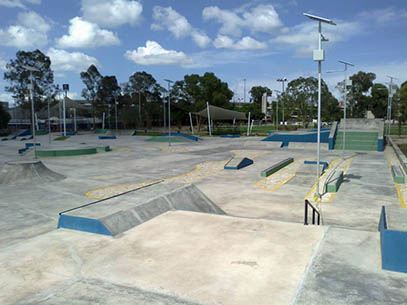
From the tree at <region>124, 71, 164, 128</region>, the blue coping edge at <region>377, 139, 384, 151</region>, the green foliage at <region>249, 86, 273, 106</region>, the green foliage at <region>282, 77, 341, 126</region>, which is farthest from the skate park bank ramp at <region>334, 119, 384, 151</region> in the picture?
the green foliage at <region>249, 86, 273, 106</region>

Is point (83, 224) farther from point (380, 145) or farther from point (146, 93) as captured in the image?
point (146, 93)

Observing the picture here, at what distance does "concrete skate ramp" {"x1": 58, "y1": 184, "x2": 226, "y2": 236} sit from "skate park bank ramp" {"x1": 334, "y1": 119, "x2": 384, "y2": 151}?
22.7m

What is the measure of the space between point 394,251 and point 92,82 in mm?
83204

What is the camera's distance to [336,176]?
604 inches

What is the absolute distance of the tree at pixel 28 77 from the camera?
68.3 m

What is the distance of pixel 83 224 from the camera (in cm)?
811

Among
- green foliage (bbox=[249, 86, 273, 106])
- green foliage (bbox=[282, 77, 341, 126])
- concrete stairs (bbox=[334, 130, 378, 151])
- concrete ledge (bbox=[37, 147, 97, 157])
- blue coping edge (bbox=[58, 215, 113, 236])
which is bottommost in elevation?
blue coping edge (bbox=[58, 215, 113, 236])

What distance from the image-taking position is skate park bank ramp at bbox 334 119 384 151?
103 ft

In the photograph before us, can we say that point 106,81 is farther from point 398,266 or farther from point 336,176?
point 398,266

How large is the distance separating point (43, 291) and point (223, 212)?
23.7 feet

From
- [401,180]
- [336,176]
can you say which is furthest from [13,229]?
[401,180]

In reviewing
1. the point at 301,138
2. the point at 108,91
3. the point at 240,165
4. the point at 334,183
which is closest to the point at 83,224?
the point at 334,183

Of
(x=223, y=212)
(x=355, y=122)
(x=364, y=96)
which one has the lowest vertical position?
(x=223, y=212)

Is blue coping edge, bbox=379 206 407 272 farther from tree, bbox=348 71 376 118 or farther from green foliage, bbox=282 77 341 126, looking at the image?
tree, bbox=348 71 376 118
